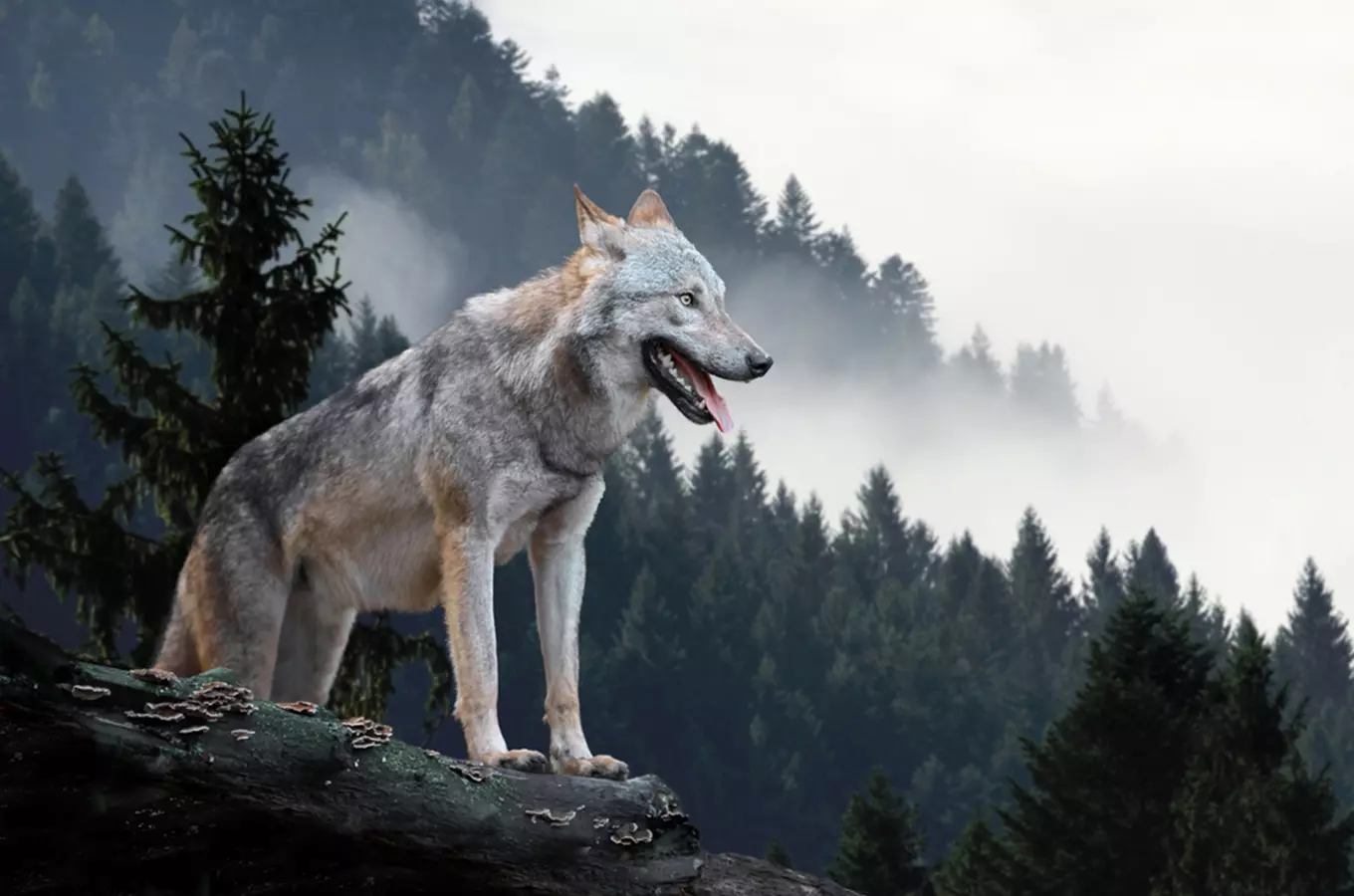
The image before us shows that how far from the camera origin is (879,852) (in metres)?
48.9

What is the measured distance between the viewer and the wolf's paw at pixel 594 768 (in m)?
9.30

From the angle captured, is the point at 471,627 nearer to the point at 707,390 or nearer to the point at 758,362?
the point at 707,390

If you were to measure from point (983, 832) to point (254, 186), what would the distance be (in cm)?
3790

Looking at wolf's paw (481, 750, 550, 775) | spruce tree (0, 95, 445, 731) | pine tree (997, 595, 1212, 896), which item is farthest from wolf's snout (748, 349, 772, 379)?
pine tree (997, 595, 1212, 896)

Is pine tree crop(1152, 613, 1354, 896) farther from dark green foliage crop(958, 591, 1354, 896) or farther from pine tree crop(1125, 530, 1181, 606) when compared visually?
pine tree crop(1125, 530, 1181, 606)

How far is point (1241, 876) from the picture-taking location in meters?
44.8

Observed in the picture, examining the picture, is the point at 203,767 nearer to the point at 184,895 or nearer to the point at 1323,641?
the point at 184,895

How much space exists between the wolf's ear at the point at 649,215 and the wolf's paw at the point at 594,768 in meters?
3.12

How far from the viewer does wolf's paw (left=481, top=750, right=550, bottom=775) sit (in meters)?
9.13

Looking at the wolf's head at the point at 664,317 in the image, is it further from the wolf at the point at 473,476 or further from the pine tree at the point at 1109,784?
the pine tree at the point at 1109,784

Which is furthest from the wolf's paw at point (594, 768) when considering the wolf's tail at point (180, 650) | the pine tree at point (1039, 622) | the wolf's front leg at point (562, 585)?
the pine tree at point (1039, 622)

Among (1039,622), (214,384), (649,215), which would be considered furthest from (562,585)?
(1039,622)

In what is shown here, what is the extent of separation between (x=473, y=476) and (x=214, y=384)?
11.4 meters

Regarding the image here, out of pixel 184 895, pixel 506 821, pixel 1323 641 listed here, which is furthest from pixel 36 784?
pixel 1323 641
